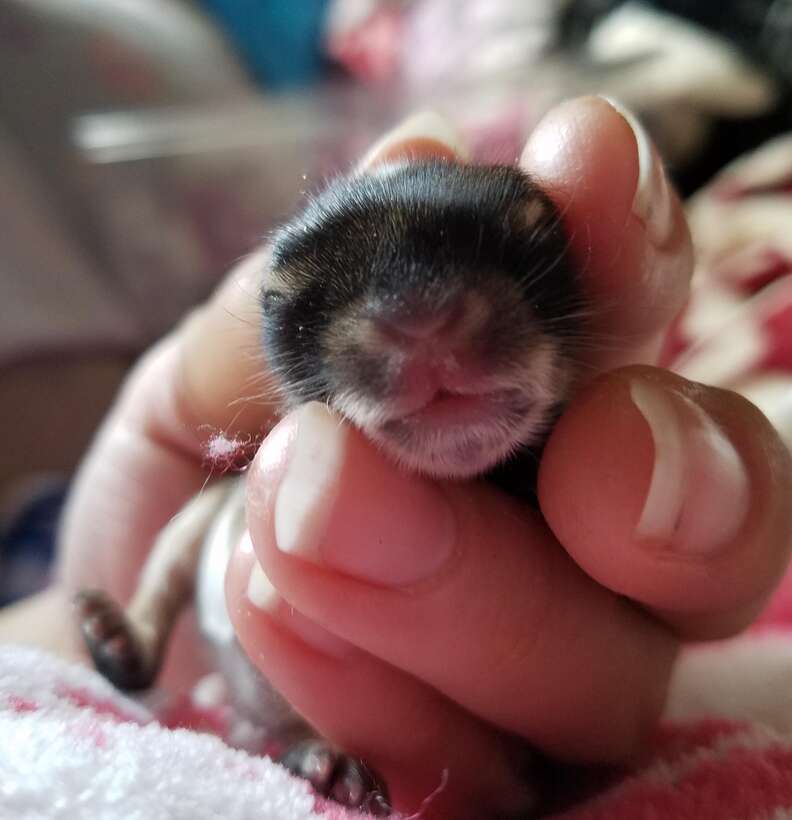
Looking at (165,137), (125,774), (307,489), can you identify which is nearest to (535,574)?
(307,489)

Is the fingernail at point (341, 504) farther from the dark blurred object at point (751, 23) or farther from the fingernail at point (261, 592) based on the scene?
the dark blurred object at point (751, 23)

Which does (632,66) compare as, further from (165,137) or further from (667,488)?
(667,488)

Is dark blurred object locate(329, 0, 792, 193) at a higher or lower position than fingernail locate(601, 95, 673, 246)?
lower

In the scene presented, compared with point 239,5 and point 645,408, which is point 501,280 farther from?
point 239,5

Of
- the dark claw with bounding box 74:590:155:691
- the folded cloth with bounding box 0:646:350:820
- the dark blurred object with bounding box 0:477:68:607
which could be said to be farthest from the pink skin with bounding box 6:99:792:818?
the dark blurred object with bounding box 0:477:68:607

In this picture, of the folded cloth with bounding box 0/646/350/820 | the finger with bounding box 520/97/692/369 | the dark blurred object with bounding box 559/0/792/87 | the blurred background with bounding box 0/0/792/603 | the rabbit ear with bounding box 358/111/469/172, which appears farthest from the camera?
the blurred background with bounding box 0/0/792/603

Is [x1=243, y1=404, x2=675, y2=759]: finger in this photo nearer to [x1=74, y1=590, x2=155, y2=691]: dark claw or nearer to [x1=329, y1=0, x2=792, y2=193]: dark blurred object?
[x1=74, y1=590, x2=155, y2=691]: dark claw
